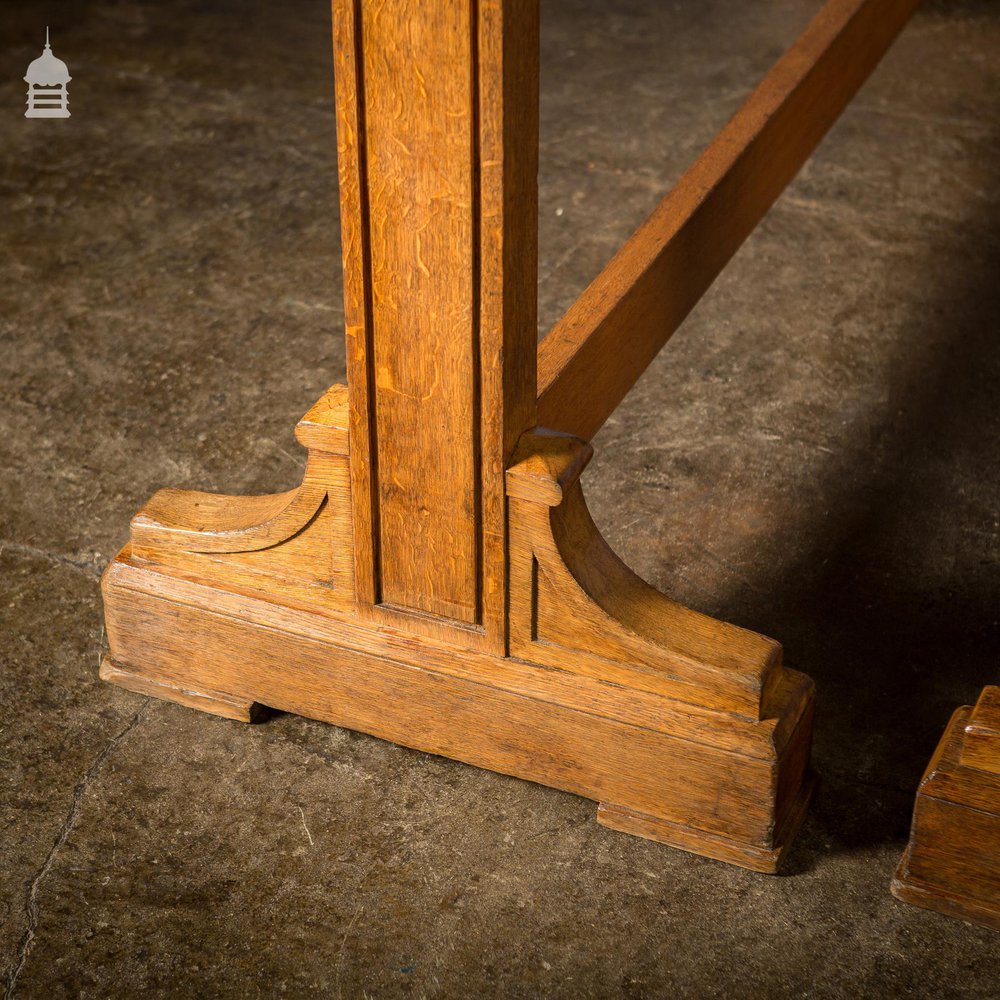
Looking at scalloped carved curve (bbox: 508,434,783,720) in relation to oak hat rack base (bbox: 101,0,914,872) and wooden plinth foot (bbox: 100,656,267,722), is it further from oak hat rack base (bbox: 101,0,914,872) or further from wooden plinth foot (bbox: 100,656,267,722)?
wooden plinth foot (bbox: 100,656,267,722)

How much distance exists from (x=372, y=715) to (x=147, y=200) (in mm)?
2082

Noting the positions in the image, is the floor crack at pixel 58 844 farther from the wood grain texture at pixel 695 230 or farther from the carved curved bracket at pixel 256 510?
the wood grain texture at pixel 695 230

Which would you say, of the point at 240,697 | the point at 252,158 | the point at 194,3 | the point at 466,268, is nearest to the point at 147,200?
the point at 252,158

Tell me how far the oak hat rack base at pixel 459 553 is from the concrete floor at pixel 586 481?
0.31 feet

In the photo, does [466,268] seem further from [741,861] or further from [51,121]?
[51,121]

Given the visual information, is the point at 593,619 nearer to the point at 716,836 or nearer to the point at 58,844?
the point at 716,836

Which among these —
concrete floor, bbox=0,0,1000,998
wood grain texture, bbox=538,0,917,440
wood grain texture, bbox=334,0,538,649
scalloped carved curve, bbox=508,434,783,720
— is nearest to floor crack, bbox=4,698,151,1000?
concrete floor, bbox=0,0,1000,998

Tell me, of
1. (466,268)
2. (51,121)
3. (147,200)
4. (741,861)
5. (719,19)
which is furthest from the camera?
(719,19)

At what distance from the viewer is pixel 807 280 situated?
11.4 ft

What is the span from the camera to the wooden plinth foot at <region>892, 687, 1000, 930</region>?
1.85m

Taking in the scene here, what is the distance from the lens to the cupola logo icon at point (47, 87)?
4328mm

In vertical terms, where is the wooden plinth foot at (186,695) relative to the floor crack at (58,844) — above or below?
above

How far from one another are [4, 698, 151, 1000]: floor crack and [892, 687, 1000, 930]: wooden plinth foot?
1.10 metres

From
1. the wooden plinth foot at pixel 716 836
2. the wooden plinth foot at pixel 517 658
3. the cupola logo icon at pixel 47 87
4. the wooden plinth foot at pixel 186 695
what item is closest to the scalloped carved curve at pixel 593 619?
the wooden plinth foot at pixel 517 658
